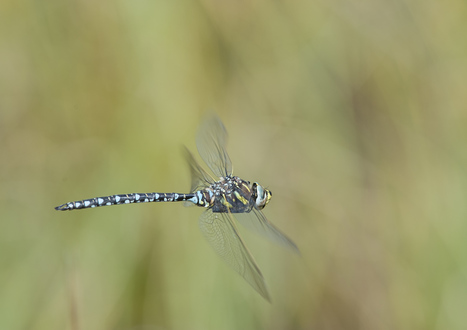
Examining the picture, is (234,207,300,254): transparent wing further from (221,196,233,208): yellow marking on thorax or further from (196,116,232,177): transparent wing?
(196,116,232,177): transparent wing

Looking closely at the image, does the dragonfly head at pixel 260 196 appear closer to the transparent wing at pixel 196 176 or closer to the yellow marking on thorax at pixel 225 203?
the yellow marking on thorax at pixel 225 203

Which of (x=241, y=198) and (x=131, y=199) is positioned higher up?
(x=131, y=199)

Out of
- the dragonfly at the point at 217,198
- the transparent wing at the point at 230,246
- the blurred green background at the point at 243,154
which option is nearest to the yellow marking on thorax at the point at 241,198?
the dragonfly at the point at 217,198

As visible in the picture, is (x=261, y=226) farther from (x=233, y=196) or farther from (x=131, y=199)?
(x=131, y=199)

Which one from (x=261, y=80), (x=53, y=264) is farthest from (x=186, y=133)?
(x=53, y=264)

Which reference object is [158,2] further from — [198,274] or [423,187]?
[423,187]

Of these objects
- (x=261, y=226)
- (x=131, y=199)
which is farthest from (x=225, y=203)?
(x=131, y=199)
